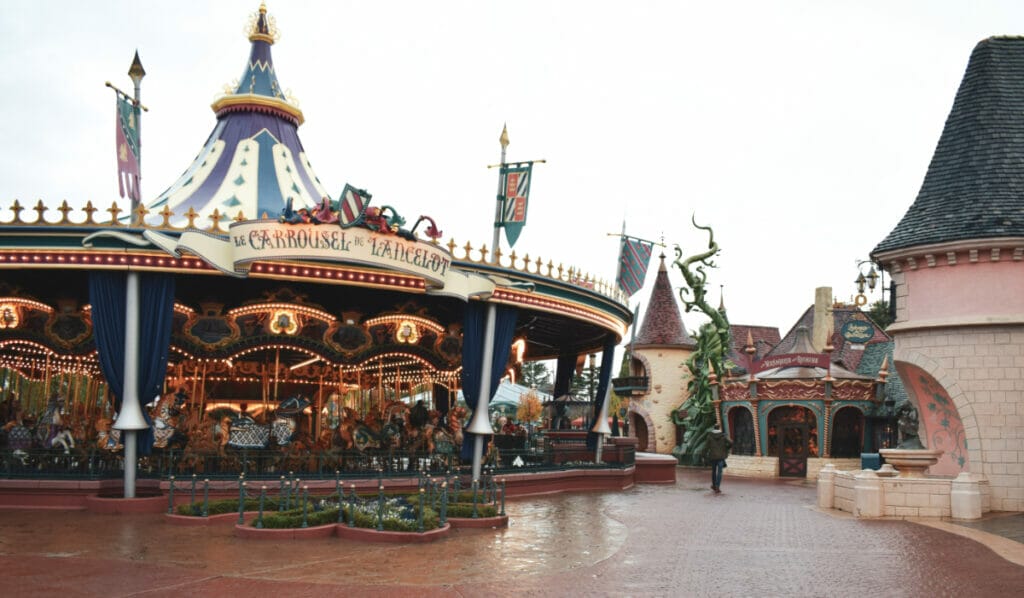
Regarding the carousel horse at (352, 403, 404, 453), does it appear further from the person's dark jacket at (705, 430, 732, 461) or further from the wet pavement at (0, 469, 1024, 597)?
the person's dark jacket at (705, 430, 732, 461)

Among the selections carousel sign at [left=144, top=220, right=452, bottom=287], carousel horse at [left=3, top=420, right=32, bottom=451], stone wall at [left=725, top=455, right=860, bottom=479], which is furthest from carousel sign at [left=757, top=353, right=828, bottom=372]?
carousel horse at [left=3, top=420, right=32, bottom=451]

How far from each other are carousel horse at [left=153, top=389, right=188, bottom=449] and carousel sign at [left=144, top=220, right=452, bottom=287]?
355cm

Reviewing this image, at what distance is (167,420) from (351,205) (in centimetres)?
576

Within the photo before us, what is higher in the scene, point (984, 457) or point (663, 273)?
point (663, 273)

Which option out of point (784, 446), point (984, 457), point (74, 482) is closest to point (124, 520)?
point (74, 482)

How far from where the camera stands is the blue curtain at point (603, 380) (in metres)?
24.0

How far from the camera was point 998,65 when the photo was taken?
19.2 meters

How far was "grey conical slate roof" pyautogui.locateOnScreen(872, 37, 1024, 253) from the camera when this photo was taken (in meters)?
17.5

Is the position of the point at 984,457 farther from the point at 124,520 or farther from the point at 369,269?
the point at 124,520

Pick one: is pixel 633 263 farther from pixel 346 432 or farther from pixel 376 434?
pixel 346 432

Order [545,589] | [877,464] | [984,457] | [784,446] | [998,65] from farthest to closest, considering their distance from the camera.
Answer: [784,446] < [877,464] < [998,65] < [984,457] < [545,589]

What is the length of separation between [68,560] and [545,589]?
5.88 m

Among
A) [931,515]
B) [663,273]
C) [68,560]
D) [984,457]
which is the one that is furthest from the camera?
[663,273]

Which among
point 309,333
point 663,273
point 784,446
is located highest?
point 663,273
